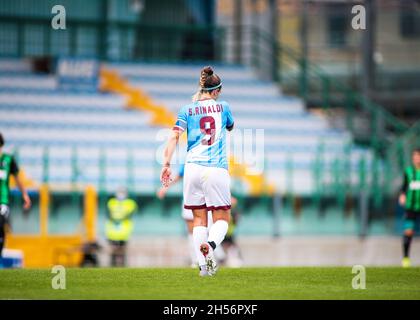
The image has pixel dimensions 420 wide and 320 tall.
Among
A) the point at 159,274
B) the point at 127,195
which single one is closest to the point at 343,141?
the point at 127,195

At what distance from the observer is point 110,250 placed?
25.5 metres

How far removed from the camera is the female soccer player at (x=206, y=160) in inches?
532

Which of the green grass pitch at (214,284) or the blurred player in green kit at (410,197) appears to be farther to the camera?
the blurred player in green kit at (410,197)

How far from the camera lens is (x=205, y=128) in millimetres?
13617

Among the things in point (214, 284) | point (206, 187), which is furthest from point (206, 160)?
point (214, 284)

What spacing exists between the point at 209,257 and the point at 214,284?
614 millimetres

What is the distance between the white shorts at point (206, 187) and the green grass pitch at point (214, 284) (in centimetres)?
84

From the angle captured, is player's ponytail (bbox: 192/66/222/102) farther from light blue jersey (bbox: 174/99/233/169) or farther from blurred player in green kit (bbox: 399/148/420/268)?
blurred player in green kit (bbox: 399/148/420/268)

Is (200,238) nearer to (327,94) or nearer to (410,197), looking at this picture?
(410,197)

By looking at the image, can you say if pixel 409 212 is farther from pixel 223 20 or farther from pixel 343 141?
pixel 223 20

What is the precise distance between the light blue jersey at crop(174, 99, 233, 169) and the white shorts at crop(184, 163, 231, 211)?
85mm

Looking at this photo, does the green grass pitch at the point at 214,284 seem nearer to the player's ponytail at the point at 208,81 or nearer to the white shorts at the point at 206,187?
the white shorts at the point at 206,187

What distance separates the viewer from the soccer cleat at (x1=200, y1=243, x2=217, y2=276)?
13.3 m

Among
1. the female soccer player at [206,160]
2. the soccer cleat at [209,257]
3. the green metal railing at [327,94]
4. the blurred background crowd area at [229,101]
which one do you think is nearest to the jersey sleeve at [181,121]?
the female soccer player at [206,160]
